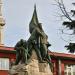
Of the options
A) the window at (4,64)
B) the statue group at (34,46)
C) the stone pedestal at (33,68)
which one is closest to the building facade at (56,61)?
the window at (4,64)

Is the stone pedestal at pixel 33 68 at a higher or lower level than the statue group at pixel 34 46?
lower

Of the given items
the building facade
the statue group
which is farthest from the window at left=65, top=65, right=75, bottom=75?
the statue group

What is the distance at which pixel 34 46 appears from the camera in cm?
2667

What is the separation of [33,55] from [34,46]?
1.54 ft

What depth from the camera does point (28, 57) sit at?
26.4 meters

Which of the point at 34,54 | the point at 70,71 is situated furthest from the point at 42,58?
the point at 70,71

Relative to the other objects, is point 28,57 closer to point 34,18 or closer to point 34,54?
point 34,54

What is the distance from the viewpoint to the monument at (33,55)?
26.1 meters

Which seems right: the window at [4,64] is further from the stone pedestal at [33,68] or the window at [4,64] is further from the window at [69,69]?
the stone pedestal at [33,68]

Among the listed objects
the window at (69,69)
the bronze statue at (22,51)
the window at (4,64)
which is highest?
the bronze statue at (22,51)

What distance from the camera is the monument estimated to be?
26.1 metres

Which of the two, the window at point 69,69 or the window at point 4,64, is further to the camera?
the window at point 69,69

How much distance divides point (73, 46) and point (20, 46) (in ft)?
10.2

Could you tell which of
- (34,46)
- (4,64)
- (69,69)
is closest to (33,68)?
(34,46)
